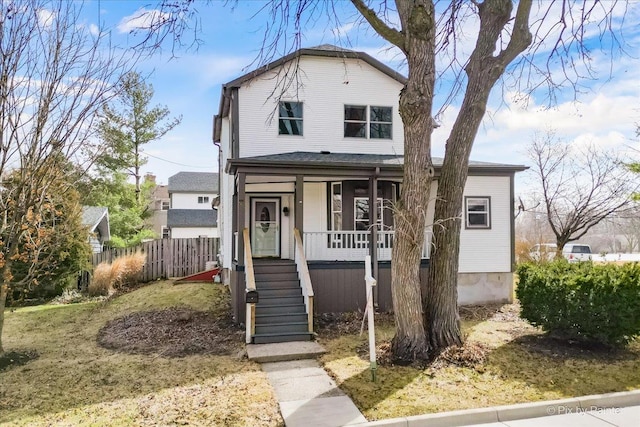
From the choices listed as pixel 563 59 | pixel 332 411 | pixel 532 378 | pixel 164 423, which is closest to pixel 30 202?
pixel 164 423

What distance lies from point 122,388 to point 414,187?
18.1 feet

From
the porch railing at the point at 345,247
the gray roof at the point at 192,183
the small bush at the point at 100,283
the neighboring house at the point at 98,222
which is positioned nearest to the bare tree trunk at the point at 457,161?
the porch railing at the point at 345,247

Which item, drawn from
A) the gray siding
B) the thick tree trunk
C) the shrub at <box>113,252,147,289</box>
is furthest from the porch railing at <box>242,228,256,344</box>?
the shrub at <box>113,252,147,289</box>

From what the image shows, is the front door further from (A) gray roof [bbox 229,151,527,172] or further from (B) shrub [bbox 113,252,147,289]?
(B) shrub [bbox 113,252,147,289]

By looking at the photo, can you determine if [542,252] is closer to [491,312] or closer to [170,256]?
[491,312]

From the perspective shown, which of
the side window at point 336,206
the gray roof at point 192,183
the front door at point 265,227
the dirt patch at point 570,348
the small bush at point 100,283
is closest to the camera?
the dirt patch at point 570,348

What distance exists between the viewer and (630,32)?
779 centimetres

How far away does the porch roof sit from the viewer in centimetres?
1055

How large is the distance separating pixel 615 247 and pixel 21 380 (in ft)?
176

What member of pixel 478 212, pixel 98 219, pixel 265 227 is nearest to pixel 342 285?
pixel 265 227

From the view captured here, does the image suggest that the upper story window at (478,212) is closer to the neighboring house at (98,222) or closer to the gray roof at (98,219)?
the gray roof at (98,219)

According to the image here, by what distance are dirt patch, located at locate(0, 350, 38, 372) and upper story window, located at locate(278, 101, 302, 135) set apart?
839 cm

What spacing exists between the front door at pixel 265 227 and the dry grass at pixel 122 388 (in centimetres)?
515

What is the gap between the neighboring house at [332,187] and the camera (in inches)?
436
